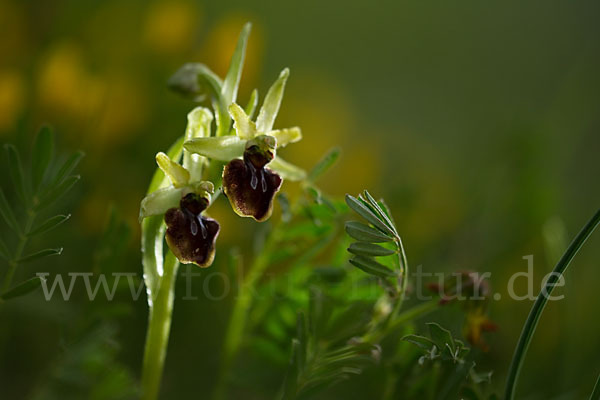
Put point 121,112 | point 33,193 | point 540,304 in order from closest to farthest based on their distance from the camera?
point 540,304 → point 33,193 → point 121,112

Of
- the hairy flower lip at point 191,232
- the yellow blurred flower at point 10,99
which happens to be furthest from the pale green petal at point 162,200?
the yellow blurred flower at point 10,99

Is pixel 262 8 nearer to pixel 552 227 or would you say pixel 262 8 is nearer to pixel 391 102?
pixel 391 102

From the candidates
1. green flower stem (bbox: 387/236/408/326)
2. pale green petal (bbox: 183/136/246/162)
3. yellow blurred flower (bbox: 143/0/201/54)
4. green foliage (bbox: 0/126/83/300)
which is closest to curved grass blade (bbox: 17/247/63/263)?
green foliage (bbox: 0/126/83/300)

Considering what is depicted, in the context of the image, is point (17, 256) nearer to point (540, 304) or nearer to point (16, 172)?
point (16, 172)

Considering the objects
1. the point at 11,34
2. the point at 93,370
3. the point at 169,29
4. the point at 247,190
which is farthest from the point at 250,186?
the point at 11,34

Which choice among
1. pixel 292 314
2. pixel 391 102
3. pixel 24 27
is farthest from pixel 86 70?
pixel 391 102

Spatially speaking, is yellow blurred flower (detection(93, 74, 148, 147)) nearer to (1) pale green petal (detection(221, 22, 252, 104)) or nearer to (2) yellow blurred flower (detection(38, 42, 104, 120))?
(2) yellow blurred flower (detection(38, 42, 104, 120))
